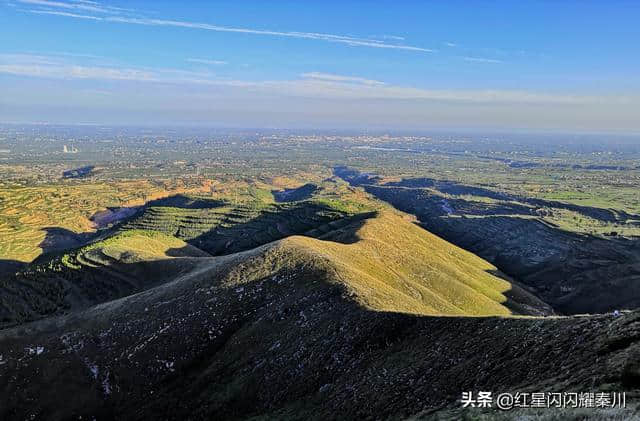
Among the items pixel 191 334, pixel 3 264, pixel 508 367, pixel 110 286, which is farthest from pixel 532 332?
pixel 3 264

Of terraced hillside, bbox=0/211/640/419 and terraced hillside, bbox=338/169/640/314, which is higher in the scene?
terraced hillside, bbox=0/211/640/419

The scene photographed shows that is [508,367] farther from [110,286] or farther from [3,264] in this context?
[3,264]

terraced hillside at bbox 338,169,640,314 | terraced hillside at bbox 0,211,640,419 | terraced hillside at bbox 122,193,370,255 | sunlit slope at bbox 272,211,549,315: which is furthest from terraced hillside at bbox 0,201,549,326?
terraced hillside at bbox 122,193,370,255

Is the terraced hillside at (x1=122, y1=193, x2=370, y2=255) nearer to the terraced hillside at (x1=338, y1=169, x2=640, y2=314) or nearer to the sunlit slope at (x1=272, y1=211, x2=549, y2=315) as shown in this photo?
the sunlit slope at (x1=272, y1=211, x2=549, y2=315)

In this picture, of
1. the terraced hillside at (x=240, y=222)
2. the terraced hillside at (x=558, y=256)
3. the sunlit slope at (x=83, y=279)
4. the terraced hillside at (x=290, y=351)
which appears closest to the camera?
the terraced hillside at (x=290, y=351)

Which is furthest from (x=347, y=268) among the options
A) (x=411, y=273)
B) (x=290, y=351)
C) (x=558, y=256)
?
(x=558, y=256)

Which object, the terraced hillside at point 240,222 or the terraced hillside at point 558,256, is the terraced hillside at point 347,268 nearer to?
the terraced hillside at point 558,256

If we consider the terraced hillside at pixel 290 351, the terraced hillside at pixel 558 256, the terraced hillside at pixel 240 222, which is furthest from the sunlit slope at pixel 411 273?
the terraced hillside at pixel 240 222
